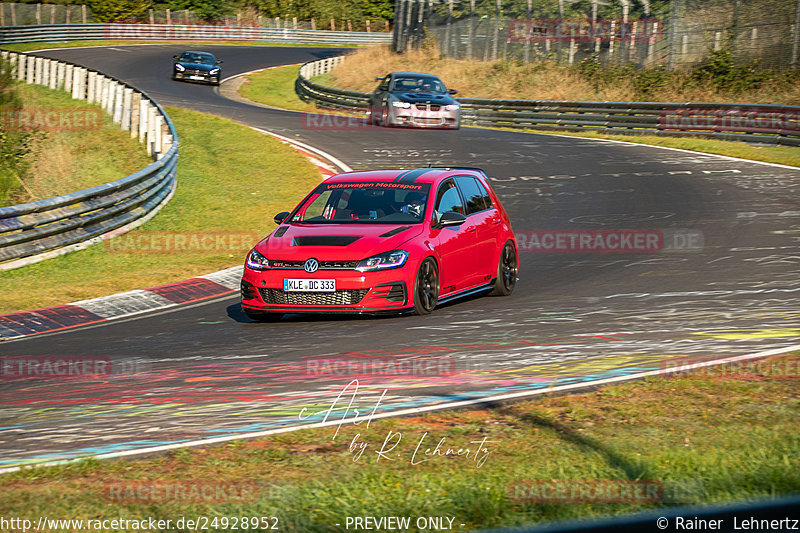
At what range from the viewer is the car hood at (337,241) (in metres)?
10.4

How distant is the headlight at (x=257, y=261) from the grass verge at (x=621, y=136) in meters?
16.9

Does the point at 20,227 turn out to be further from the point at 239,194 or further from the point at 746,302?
the point at 746,302

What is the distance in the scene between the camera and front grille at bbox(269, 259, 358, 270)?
10312 mm

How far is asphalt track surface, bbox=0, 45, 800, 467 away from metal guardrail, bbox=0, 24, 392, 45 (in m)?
51.0

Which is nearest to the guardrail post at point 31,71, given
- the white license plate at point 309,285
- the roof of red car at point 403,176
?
the roof of red car at point 403,176

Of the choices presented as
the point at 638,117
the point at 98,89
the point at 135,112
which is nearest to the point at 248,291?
the point at 135,112

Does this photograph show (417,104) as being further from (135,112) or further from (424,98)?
(135,112)

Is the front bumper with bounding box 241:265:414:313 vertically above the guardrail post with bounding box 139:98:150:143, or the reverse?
the guardrail post with bounding box 139:98:150:143

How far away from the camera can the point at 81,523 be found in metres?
4.57

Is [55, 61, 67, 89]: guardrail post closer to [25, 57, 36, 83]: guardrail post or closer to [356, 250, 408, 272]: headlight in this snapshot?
[25, 57, 36, 83]: guardrail post

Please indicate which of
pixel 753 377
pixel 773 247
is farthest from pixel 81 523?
pixel 773 247

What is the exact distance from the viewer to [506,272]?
12.3 metres

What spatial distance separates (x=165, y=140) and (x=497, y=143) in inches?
410

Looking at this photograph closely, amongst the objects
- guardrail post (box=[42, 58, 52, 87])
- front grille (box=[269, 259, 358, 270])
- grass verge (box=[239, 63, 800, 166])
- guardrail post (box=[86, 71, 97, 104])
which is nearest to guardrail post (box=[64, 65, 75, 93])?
guardrail post (box=[86, 71, 97, 104])
